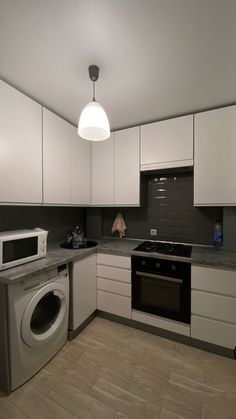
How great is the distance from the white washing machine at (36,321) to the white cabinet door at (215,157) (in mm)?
1568

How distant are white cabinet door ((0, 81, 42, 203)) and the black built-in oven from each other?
1226 millimetres

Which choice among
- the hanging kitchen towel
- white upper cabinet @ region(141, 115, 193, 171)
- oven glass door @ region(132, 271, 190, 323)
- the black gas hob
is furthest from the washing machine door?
white upper cabinet @ region(141, 115, 193, 171)

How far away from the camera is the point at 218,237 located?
72.9 inches

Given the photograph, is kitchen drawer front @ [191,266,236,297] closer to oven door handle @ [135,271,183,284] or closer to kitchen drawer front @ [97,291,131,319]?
oven door handle @ [135,271,183,284]

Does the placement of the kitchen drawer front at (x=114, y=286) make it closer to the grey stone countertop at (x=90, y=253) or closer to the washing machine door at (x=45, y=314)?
the grey stone countertop at (x=90, y=253)

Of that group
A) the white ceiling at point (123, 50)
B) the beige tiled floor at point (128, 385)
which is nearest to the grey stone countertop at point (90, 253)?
the beige tiled floor at point (128, 385)

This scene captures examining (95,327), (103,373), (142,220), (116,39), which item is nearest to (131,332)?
(95,327)

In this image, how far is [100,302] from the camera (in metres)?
2.01

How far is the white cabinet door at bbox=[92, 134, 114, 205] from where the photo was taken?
219 centimetres

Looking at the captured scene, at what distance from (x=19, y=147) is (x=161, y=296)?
6.13ft

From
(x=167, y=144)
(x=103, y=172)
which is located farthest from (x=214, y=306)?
(x=103, y=172)

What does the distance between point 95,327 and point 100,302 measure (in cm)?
24

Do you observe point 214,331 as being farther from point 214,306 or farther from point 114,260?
point 114,260

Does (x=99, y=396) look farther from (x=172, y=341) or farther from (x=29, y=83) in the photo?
(x=29, y=83)
